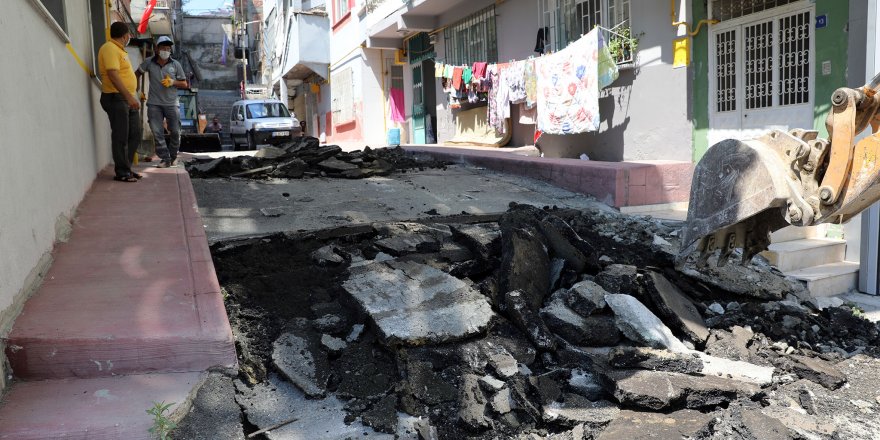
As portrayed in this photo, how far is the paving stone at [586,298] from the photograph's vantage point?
4215 mm

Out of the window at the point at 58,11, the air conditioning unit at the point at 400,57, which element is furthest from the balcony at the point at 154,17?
the window at the point at 58,11

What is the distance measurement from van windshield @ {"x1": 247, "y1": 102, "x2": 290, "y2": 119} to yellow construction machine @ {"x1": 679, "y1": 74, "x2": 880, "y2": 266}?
18.7 metres

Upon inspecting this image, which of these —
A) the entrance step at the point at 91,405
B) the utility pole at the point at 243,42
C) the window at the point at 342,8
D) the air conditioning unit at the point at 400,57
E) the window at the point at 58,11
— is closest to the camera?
the entrance step at the point at 91,405

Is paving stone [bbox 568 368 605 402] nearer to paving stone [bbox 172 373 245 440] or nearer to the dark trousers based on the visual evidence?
paving stone [bbox 172 373 245 440]

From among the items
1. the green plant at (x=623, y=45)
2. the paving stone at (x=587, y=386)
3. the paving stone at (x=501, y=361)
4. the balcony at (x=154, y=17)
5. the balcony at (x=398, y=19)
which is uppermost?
the balcony at (x=154, y=17)

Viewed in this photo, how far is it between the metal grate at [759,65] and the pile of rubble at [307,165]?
473 centimetres

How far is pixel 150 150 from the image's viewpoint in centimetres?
1112

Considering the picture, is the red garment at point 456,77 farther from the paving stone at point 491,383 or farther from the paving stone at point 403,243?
the paving stone at point 491,383

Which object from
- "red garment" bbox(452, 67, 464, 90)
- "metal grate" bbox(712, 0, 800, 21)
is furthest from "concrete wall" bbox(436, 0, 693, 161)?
"red garment" bbox(452, 67, 464, 90)

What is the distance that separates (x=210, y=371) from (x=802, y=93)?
6967 mm

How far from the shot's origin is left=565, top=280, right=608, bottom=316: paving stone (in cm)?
421

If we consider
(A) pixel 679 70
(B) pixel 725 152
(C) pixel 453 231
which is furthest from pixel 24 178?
(A) pixel 679 70

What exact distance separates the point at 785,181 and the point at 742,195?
0.24 m

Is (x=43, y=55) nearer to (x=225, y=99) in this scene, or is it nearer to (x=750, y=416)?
(x=750, y=416)
